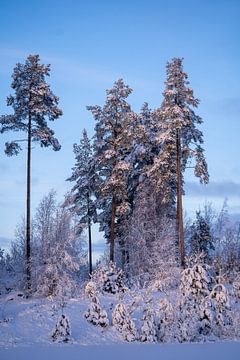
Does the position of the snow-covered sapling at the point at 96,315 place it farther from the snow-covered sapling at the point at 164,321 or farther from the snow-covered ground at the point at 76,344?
the snow-covered sapling at the point at 164,321

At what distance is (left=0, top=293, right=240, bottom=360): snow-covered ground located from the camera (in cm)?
1155

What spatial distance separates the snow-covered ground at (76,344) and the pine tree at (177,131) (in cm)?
1185

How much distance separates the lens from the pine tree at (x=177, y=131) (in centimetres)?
2664

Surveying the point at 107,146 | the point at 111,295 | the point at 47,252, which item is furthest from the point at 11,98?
the point at 111,295

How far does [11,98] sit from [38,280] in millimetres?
11552

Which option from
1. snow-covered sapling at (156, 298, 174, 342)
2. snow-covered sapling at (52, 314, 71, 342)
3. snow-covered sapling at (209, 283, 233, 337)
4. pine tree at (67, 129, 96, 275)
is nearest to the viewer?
snow-covered sapling at (52, 314, 71, 342)

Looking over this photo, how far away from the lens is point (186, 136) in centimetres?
2747

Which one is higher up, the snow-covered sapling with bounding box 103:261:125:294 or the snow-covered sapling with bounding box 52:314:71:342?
the snow-covered sapling with bounding box 103:261:125:294

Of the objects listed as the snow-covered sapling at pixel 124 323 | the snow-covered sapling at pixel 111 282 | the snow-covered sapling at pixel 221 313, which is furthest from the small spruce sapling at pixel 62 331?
the snow-covered sapling at pixel 111 282

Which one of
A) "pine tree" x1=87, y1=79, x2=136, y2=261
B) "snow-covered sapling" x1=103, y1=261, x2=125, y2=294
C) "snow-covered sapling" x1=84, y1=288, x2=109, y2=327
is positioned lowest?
"snow-covered sapling" x1=84, y1=288, x2=109, y2=327

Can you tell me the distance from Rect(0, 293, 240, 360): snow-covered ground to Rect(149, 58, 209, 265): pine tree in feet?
38.9

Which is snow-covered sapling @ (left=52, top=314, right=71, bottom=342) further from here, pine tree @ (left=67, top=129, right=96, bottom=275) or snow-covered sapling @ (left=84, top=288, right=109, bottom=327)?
pine tree @ (left=67, top=129, right=96, bottom=275)

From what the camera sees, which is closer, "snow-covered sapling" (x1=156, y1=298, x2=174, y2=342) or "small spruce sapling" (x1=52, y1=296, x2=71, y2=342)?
"small spruce sapling" (x1=52, y1=296, x2=71, y2=342)

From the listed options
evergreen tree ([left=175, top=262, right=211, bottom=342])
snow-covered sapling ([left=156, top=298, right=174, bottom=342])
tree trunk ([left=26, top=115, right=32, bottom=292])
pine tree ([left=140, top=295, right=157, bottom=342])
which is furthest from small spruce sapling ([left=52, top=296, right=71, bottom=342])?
tree trunk ([left=26, top=115, right=32, bottom=292])
